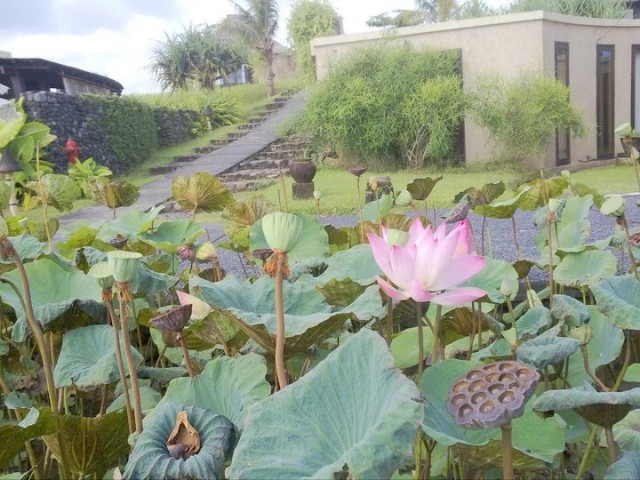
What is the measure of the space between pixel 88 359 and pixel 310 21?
16.9 m

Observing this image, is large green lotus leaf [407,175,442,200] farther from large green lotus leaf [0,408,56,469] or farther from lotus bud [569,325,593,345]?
large green lotus leaf [0,408,56,469]

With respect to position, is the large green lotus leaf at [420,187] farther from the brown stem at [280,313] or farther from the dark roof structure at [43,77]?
the dark roof structure at [43,77]

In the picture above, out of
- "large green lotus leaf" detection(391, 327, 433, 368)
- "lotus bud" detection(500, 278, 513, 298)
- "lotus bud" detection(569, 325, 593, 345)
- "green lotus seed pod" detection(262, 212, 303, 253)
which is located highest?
"green lotus seed pod" detection(262, 212, 303, 253)

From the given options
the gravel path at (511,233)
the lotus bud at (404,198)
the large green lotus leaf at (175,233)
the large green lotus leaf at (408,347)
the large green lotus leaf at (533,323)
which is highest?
the lotus bud at (404,198)

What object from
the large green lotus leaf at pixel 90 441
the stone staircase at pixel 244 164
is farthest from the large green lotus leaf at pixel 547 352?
the stone staircase at pixel 244 164

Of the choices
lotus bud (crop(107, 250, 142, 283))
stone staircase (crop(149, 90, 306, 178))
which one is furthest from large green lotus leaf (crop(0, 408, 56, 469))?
stone staircase (crop(149, 90, 306, 178))

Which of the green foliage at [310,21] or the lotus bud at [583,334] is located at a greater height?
the green foliage at [310,21]

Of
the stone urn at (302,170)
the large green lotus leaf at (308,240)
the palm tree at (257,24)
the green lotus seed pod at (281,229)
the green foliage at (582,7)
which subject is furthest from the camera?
the palm tree at (257,24)

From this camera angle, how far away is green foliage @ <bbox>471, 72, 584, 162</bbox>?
8.10 m

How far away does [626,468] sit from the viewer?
0.38m

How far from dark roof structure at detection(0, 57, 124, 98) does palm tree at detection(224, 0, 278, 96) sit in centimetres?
438

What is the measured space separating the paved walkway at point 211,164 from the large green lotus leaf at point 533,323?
5.73m

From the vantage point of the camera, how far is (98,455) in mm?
559

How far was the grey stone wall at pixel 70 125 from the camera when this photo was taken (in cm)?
868
